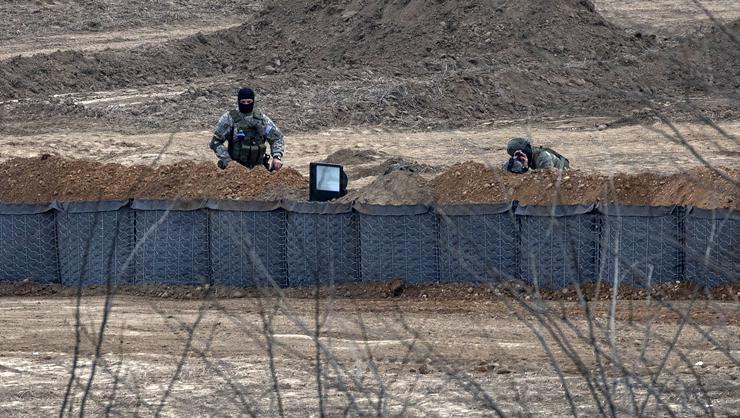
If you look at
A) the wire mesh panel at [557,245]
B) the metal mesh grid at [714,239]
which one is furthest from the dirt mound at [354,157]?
the metal mesh grid at [714,239]

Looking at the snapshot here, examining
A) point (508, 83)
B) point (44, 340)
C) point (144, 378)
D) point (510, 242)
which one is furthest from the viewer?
point (508, 83)

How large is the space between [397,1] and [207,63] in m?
4.11

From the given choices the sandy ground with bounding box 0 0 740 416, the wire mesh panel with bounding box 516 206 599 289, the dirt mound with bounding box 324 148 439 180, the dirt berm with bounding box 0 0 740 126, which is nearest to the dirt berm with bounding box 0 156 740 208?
the wire mesh panel with bounding box 516 206 599 289

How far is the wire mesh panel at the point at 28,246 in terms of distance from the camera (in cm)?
1216

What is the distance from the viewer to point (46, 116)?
23.0m

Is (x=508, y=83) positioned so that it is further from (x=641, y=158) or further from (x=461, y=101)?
(x=641, y=158)

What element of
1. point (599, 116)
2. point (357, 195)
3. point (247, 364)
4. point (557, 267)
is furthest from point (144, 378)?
point (599, 116)

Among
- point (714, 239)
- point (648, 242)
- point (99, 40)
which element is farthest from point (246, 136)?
→ point (99, 40)

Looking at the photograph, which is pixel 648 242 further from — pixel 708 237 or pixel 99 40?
pixel 99 40

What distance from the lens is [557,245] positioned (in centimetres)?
1102

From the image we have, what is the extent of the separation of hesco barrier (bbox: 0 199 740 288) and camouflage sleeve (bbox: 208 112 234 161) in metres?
2.78

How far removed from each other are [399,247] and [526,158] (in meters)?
2.85

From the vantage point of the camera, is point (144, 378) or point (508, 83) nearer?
point (144, 378)

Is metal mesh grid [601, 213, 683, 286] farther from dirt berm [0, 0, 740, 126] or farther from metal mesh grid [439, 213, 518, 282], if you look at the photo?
dirt berm [0, 0, 740, 126]
